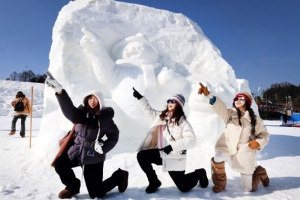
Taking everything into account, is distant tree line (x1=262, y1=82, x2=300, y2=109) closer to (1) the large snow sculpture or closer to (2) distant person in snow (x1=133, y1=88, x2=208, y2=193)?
(1) the large snow sculpture

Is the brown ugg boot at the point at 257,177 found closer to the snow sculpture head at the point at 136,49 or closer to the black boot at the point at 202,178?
the black boot at the point at 202,178

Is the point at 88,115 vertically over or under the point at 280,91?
under

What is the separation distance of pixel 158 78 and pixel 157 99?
0.36 m

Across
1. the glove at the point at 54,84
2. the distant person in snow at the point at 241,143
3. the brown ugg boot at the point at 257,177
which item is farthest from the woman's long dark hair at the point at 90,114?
the brown ugg boot at the point at 257,177

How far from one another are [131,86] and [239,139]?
1.98m

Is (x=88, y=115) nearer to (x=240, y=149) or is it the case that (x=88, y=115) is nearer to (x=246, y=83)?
(x=240, y=149)

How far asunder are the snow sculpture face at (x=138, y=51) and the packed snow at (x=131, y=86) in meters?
0.02

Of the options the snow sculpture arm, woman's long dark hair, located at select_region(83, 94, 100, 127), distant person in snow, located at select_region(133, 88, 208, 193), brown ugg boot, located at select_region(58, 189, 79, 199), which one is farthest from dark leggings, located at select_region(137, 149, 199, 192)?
the snow sculpture arm

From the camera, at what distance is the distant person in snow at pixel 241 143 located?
2.09m

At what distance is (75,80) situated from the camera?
12.2 ft

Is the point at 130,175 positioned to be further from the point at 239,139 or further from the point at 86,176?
the point at 239,139

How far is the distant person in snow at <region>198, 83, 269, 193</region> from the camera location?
2088 mm

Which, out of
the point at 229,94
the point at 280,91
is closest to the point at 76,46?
the point at 229,94

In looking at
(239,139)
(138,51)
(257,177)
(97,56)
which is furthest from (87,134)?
(138,51)
